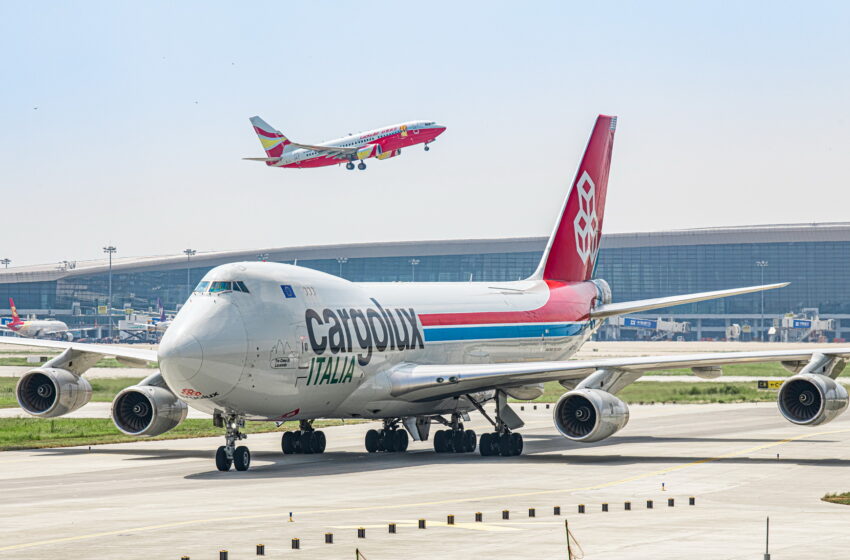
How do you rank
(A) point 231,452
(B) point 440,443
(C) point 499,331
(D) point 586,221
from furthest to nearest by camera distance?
(D) point 586,221 < (C) point 499,331 < (B) point 440,443 < (A) point 231,452

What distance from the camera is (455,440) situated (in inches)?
1623

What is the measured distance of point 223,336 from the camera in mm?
33250

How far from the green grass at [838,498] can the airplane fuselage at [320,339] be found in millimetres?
14483

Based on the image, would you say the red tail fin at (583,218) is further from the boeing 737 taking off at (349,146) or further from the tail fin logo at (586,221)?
the boeing 737 taking off at (349,146)

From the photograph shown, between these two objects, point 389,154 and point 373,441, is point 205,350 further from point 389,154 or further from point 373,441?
point 389,154

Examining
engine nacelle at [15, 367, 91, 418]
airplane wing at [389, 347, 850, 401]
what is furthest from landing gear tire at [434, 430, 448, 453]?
engine nacelle at [15, 367, 91, 418]

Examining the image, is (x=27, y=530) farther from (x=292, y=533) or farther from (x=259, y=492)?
(x=259, y=492)

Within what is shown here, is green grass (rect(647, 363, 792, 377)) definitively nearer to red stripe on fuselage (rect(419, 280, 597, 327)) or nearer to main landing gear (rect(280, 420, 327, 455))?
red stripe on fuselage (rect(419, 280, 597, 327))

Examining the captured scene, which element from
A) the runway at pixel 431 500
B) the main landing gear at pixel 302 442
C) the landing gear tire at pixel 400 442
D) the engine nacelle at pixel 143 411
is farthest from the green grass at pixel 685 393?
the engine nacelle at pixel 143 411

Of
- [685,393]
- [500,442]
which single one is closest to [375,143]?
[685,393]

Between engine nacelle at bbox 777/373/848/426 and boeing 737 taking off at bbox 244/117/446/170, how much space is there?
8089 cm

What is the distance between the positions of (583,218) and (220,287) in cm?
2234

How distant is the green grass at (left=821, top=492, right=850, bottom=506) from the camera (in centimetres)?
2739

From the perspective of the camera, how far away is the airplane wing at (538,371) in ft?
120
